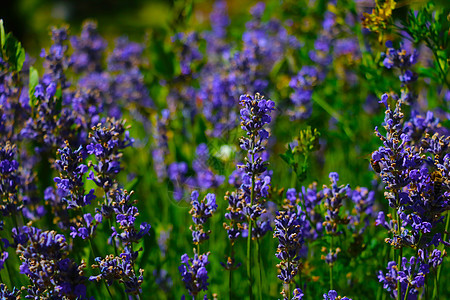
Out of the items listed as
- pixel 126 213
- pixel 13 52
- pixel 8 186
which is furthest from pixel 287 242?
pixel 13 52

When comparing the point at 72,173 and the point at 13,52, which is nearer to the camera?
the point at 72,173

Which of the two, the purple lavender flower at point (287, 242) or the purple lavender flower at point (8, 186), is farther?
the purple lavender flower at point (8, 186)

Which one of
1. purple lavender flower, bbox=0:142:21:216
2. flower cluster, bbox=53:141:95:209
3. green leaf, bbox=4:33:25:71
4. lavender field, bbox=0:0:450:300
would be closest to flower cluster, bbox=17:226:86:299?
lavender field, bbox=0:0:450:300

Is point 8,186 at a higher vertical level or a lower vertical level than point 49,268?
higher

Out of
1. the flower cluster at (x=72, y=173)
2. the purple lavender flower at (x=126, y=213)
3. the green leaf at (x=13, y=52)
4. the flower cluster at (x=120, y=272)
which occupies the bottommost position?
the flower cluster at (x=120, y=272)

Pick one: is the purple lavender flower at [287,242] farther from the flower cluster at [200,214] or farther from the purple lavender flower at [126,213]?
the purple lavender flower at [126,213]

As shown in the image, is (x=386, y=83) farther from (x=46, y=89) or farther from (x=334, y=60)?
(x=334, y=60)

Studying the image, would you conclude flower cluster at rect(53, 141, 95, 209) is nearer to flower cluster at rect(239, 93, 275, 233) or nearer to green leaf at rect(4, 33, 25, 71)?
flower cluster at rect(239, 93, 275, 233)

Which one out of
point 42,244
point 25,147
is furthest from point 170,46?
point 42,244

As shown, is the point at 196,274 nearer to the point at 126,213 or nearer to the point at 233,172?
the point at 126,213

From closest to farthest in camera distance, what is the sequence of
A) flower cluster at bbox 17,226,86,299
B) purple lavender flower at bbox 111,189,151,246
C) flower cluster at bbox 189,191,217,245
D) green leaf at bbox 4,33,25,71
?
1. flower cluster at bbox 17,226,86,299
2. purple lavender flower at bbox 111,189,151,246
3. flower cluster at bbox 189,191,217,245
4. green leaf at bbox 4,33,25,71

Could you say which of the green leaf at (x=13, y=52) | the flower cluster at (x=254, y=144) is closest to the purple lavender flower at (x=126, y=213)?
the flower cluster at (x=254, y=144)
